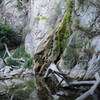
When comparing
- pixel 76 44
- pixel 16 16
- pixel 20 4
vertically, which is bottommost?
pixel 76 44

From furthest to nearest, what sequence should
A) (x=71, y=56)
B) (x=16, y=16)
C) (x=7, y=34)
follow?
1. (x=16, y=16)
2. (x=7, y=34)
3. (x=71, y=56)

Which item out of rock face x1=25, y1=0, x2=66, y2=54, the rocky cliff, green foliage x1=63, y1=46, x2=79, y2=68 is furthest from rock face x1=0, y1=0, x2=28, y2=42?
green foliage x1=63, y1=46, x2=79, y2=68

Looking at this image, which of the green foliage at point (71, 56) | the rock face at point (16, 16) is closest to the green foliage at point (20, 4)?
the rock face at point (16, 16)

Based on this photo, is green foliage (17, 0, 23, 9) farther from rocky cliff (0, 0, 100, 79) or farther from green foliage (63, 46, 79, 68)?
green foliage (63, 46, 79, 68)

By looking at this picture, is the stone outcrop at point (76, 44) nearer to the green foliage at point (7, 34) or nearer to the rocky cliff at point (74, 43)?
the rocky cliff at point (74, 43)

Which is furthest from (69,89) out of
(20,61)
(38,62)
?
(20,61)

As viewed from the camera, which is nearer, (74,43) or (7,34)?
(74,43)

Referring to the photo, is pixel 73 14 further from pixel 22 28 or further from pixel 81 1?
pixel 22 28

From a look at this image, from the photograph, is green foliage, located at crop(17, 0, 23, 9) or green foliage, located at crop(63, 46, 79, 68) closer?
green foliage, located at crop(63, 46, 79, 68)

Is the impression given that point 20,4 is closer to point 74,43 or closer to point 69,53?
point 74,43

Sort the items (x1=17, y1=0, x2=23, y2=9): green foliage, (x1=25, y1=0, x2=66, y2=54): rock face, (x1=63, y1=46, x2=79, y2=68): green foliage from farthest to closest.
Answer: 1. (x1=17, y1=0, x2=23, y2=9): green foliage
2. (x1=25, y1=0, x2=66, y2=54): rock face
3. (x1=63, y1=46, x2=79, y2=68): green foliage

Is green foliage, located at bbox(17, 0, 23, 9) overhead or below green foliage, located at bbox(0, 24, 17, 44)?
overhead


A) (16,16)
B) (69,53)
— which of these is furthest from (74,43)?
(16,16)

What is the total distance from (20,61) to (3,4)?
1050 cm
